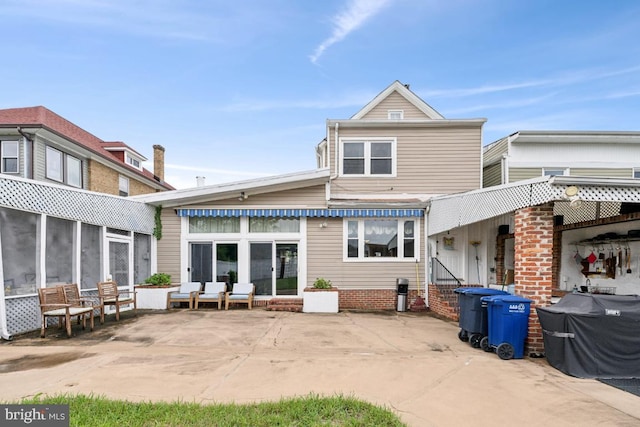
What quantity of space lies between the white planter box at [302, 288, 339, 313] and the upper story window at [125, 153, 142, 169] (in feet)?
55.9

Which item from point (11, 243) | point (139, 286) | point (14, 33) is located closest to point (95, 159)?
point (14, 33)

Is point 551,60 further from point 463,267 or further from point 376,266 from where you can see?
point 376,266

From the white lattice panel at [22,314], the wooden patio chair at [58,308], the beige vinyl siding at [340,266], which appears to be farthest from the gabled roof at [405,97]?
the white lattice panel at [22,314]

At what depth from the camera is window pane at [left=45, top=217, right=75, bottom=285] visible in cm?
807

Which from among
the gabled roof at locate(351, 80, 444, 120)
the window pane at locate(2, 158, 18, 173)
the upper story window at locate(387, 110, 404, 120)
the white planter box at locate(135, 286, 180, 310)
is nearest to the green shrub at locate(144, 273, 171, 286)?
the white planter box at locate(135, 286, 180, 310)

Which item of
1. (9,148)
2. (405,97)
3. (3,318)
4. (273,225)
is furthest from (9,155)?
(405,97)

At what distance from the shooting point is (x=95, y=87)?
1440 cm

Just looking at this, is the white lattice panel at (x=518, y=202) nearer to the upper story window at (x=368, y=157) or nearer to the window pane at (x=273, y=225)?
the upper story window at (x=368, y=157)

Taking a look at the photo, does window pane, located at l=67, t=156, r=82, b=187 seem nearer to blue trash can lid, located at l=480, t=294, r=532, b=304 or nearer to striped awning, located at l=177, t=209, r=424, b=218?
striped awning, located at l=177, t=209, r=424, b=218

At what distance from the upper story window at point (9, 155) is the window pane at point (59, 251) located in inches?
336

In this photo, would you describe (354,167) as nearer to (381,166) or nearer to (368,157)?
(368,157)

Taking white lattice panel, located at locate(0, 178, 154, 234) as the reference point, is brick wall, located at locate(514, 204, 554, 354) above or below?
below

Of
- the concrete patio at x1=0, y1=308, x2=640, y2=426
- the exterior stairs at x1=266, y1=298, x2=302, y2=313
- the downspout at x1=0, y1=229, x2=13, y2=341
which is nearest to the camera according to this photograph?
the concrete patio at x1=0, y1=308, x2=640, y2=426

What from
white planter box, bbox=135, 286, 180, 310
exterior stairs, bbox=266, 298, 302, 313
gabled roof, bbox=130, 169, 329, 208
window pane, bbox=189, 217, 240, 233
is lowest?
exterior stairs, bbox=266, 298, 302, 313
